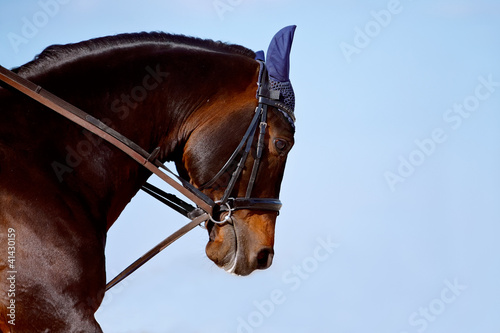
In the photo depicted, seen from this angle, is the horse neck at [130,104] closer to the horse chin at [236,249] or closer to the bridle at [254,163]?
the bridle at [254,163]

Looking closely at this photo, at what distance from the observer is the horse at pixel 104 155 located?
375 cm

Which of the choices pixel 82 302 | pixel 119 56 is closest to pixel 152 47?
pixel 119 56

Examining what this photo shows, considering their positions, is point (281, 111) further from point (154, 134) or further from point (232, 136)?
point (154, 134)

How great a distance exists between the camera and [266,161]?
187 inches

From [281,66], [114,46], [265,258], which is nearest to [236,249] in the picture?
[265,258]

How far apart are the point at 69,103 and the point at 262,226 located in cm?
155

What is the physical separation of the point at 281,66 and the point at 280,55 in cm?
9

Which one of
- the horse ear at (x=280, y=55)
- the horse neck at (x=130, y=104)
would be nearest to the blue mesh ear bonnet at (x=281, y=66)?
the horse ear at (x=280, y=55)

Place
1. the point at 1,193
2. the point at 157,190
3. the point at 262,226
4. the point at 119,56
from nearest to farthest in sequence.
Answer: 1. the point at 1,193
2. the point at 119,56
3. the point at 262,226
4. the point at 157,190

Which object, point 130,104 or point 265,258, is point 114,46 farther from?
point 265,258

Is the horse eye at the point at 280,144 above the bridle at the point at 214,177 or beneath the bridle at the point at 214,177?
above

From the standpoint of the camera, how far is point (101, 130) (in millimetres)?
4148

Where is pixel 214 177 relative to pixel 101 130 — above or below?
above

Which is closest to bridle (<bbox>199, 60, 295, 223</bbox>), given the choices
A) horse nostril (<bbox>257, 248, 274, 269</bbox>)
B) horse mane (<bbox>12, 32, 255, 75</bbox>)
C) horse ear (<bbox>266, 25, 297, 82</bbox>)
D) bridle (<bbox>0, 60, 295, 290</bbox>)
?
bridle (<bbox>0, 60, 295, 290</bbox>)
